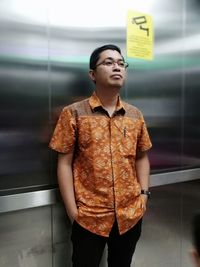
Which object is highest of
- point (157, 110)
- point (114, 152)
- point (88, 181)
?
point (157, 110)

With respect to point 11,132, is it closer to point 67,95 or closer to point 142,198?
point 67,95

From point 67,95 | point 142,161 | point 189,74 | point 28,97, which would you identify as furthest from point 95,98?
point 189,74

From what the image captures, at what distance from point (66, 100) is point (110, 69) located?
0.36 m

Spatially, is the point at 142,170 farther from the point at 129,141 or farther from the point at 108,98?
the point at 108,98

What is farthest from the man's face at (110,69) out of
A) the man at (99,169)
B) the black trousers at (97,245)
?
the black trousers at (97,245)

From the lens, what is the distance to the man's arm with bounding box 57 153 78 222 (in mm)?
1630

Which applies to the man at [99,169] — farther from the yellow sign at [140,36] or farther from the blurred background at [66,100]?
the yellow sign at [140,36]

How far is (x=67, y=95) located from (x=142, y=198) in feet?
2.40

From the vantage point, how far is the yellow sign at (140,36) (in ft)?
6.79

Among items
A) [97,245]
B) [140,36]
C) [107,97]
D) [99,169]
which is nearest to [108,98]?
[107,97]

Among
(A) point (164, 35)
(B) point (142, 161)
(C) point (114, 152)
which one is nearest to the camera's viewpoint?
(C) point (114, 152)

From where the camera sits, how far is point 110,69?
1.66 metres

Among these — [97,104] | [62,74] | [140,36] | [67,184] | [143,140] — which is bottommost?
[67,184]

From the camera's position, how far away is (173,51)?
88.8 inches
